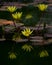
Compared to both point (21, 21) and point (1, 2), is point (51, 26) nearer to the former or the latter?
point (21, 21)

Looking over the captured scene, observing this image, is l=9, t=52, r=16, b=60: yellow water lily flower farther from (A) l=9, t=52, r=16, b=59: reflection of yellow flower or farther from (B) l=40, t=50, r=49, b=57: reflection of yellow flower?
(B) l=40, t=50, r=49, b=57: reflection of yellow flower

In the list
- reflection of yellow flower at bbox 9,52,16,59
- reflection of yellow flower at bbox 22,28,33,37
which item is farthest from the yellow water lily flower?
reflection of yellow flower at bbox 22,28,33,37

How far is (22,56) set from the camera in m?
2.11

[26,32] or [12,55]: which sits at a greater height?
[26,32]

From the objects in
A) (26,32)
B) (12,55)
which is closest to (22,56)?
(12,55)

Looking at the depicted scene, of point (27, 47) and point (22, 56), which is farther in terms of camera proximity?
point (27, 47)

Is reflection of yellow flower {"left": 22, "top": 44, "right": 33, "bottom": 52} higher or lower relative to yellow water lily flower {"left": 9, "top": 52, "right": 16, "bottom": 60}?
higher

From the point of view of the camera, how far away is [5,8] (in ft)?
8.52

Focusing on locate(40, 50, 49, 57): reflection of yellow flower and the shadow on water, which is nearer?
the shadow on water

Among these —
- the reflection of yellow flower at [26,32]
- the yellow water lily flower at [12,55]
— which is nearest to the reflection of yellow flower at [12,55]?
the yellow water lily flower at [12,55]

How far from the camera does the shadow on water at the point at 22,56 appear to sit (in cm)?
204

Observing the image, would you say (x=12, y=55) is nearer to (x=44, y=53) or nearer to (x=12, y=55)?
(x=12, y=55)

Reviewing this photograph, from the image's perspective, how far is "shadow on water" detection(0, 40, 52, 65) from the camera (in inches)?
80.5

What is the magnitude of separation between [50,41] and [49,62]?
0.22 m
